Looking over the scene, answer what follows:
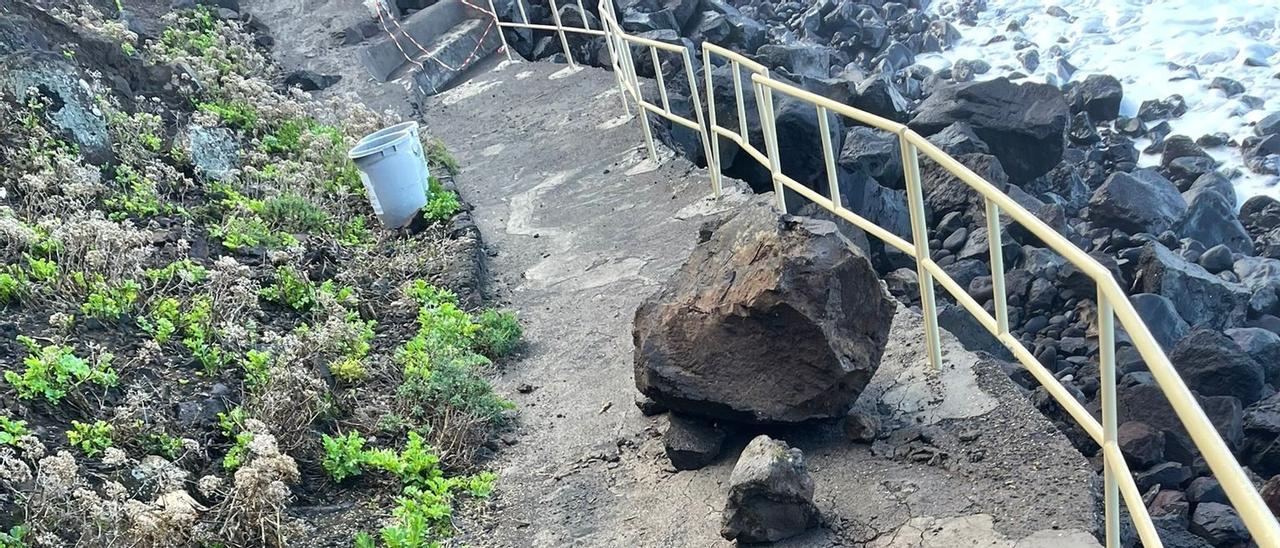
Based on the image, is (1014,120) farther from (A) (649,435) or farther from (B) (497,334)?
(A) (649,435)

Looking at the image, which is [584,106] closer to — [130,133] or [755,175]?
[755,175]

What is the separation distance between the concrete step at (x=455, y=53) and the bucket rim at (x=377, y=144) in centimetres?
464

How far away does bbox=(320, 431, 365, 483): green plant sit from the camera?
4.43m

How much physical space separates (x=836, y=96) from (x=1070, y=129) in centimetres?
246

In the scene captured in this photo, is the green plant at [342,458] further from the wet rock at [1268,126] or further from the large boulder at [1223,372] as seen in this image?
the wet rock at [1268,126]

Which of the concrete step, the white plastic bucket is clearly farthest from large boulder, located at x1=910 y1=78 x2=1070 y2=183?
the concrete step

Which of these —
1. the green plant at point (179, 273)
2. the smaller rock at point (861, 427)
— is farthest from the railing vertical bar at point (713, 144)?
the green plant at point (179, 273)

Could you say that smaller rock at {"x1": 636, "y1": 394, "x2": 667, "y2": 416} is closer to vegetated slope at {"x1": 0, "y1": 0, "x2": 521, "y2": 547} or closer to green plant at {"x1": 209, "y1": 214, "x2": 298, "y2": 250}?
vegetated slope at {"x1": 0, "y1": 0, "x2": 521, "y2": 547}

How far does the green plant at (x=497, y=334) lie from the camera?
549 cm

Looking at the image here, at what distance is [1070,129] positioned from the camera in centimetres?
1125

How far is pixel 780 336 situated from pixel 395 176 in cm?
422

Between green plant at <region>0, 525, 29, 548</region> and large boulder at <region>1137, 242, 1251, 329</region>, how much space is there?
21.6 feet

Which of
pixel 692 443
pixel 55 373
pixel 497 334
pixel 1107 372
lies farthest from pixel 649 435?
pixel 55 373

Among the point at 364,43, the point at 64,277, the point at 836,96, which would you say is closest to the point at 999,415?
the point at 64,277
